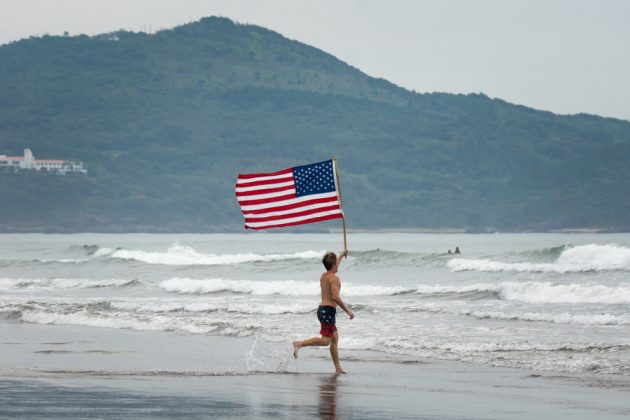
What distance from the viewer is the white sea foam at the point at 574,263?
39094mm

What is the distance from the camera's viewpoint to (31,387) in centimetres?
1277

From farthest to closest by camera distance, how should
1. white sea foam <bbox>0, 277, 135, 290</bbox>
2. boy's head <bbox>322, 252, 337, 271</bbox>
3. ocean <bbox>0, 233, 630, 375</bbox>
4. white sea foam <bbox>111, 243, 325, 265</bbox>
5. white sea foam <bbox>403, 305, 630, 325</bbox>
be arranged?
white sea foam <bbox>111, 243, 325, 265</bbox> → white sea foam <bbox>0, 277, 135, 290</bbox> → white sea foam <bbox>403, 305, 630, 325</bbox> → ocean <bbox>0, 233, 630, 375</bbox> → boy's head <bbox>322, 252, 337, 271</bbox>

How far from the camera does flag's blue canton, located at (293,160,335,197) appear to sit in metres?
15.3

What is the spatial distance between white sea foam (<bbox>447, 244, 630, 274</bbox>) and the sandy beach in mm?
22633

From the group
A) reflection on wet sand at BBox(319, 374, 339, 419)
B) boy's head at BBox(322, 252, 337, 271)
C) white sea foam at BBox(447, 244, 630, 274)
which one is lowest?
reflection on wet sand at BBox(319, 374, 339, 419)

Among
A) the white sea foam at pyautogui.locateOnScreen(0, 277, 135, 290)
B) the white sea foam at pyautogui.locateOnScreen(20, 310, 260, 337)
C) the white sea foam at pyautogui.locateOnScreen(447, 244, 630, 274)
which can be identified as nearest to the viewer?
the white sea foam at pyautogui.locateOnScreen(20, 310, 260, 337)

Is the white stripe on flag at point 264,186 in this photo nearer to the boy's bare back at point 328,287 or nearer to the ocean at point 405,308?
the boy's bare back at point 328,287

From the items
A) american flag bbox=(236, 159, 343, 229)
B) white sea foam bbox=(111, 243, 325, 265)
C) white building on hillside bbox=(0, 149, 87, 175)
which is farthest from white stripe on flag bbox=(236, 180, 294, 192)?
white building on hillside bbox=(0, 149, 87, 175)

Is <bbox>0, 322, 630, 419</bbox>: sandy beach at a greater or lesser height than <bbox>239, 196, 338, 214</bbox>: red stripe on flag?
lesser

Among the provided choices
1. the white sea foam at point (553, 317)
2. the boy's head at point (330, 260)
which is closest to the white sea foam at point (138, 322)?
the white sea foam at point (553, 317)

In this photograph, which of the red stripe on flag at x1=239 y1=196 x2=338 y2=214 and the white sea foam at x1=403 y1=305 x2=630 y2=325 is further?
the white sea foam at x1=403 y1=305 x2=630 y2=325

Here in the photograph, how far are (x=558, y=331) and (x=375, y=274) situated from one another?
26710 mm

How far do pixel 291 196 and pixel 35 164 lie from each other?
181090 mm

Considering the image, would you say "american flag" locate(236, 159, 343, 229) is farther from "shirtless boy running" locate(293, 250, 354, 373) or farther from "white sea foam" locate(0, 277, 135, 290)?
"white sea foam" locate(0, 277, 135, 290)
